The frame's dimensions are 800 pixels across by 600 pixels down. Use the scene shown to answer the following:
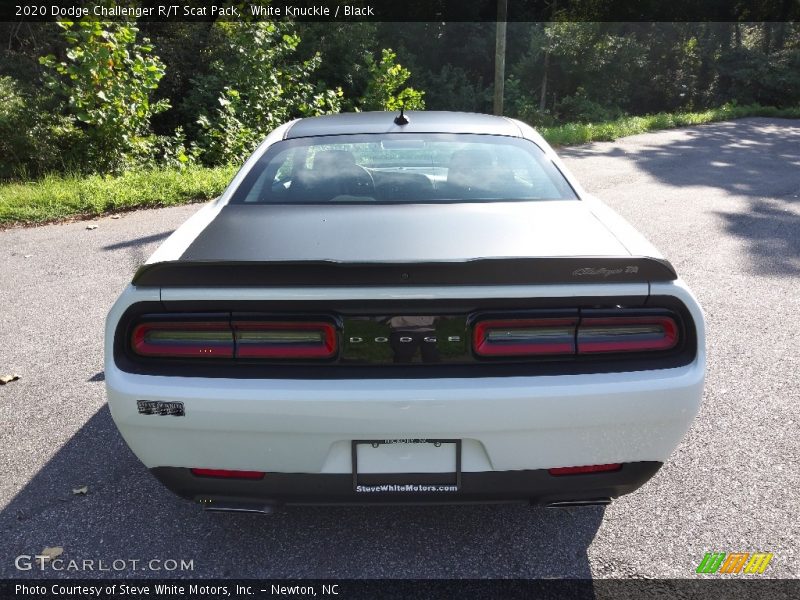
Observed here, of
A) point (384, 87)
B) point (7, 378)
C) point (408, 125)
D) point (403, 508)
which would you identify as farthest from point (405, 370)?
point (384, 87)

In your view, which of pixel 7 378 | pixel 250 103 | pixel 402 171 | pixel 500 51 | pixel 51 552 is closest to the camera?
pixel 51 552

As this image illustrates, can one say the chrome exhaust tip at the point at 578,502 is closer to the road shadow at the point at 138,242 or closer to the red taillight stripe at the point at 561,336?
the red taillight stripe at the point at 561,336

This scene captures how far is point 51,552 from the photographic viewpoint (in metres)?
2.25

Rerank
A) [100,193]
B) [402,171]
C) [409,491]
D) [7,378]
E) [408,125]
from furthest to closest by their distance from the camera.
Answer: [100,193]
[7,378]
[408,125]
[402,171]
[409,491]

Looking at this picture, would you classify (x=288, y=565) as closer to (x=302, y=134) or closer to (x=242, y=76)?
(x=302, y=134)

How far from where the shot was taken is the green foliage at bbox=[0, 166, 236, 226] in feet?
25.4

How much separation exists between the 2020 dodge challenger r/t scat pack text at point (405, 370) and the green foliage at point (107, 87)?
843cm

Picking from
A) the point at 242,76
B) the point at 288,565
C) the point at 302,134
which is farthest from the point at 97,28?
the point at 288,565

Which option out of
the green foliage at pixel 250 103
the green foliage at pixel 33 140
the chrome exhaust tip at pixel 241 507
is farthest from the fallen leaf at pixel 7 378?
the green foliage at pixel 250 103

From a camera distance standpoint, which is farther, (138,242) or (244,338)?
(138,242)

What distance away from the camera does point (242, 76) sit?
11711mm

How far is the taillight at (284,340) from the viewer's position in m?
1.93

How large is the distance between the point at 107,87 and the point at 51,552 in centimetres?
865

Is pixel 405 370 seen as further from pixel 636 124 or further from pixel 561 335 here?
pixel 636 124
